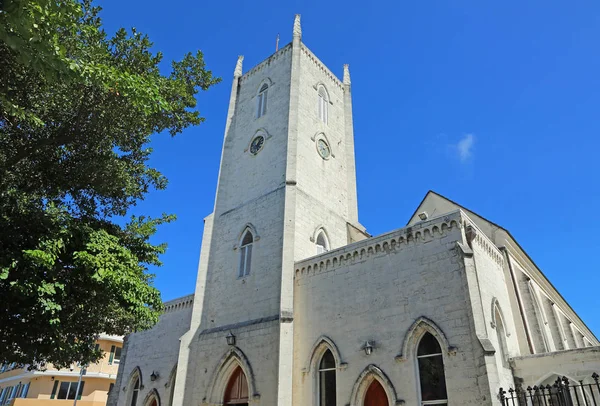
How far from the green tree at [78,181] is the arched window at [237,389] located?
6.34 metres

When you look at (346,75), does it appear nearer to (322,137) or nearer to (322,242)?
(322,137)

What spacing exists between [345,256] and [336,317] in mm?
2357

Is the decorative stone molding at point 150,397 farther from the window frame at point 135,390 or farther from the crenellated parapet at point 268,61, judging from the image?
the crenellated parapet at point 268,61

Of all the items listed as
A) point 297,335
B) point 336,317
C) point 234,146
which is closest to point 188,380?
point 297,335

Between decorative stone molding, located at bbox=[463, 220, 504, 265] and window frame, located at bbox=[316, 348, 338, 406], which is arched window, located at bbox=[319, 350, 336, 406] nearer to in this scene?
window frame, located at bbox=[316, 348, 338, 406]

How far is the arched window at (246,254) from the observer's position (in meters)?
19.2

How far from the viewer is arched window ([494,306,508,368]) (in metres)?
13.6

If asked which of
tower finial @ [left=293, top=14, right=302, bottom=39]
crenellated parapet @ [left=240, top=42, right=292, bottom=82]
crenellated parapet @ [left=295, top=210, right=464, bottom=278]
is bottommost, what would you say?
crenellated parapet @ [left=295, top=210, right=464, bottom=278]

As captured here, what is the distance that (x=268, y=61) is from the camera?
25.6m

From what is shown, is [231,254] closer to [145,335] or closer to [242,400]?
[242,400]

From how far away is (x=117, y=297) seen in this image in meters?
10.9

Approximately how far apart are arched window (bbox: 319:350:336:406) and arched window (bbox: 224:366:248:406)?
3370 mm

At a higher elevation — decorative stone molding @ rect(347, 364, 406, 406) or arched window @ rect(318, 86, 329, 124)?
arched window @ rect(318, 86, 329, 124)

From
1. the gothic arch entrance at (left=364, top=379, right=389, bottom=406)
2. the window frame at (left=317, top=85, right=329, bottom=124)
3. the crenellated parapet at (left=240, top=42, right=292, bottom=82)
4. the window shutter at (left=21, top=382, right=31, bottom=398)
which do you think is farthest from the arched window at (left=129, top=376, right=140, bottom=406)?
the crenellated parapet at (left=240, top=42, right=292, bottom=82)
